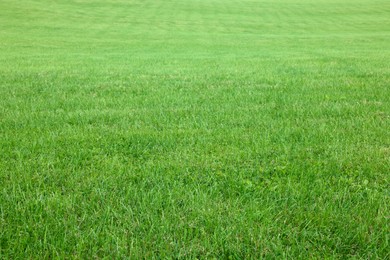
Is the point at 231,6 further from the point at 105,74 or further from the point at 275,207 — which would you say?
the point at 275,207

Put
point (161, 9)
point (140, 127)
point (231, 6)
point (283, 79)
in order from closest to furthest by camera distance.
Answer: point (140, 127) → point (283, 79) → point (161, 9) → point (231, 6)

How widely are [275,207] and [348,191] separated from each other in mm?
728

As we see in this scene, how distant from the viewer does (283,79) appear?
8.24 m

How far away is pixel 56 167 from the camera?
3.24 metres

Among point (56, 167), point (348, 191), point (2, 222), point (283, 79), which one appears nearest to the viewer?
point (2, 222)

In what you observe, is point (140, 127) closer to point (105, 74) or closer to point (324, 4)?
point (105, 74)

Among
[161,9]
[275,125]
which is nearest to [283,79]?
[275,125]

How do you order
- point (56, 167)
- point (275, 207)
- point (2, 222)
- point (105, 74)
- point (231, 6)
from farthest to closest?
point (231, 6)
point (105, 74)
point (56, 167)
point (275, 207)
point (2, 222)

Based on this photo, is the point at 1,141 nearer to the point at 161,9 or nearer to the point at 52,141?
the point at 52,141

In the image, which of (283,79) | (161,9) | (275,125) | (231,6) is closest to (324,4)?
(231,6)

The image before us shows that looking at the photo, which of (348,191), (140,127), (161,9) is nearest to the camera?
(348,191)

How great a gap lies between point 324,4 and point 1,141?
64.1 m

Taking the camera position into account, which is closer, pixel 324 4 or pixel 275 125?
pixel 275 125

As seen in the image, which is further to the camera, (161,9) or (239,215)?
(161,9)
